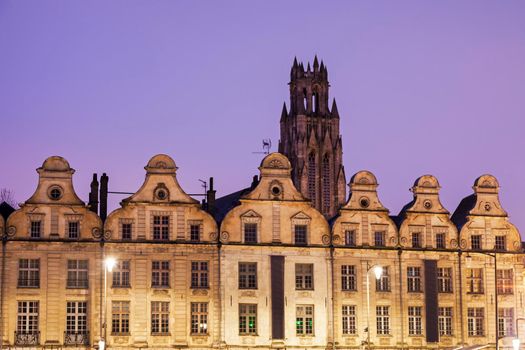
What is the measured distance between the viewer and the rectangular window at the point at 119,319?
7662cm

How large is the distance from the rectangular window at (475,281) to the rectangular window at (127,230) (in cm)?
2351

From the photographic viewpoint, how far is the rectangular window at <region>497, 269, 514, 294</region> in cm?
8456

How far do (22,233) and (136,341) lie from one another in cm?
978

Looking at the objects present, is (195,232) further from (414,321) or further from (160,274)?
(414,321)

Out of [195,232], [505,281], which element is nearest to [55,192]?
[195,232]

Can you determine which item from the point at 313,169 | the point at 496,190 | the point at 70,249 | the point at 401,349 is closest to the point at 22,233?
the point at 70,249

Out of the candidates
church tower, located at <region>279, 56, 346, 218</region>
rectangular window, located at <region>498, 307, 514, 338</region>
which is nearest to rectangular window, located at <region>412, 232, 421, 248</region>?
rectangular window, located at <region>498, 307, 514, 338</region>

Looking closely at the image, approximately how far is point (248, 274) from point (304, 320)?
4.79m

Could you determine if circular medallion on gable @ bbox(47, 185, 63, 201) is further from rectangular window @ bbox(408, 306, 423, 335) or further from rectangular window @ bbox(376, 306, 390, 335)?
rectangular window @ bbox(408, 306, 423, 335)

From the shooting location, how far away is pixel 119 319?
76.8 m

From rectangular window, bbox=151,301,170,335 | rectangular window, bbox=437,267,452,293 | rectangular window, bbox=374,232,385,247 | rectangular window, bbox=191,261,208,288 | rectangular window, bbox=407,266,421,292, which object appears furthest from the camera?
rectangular window, bbox=437,267,452,293

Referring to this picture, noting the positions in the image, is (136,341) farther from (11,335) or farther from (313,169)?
(313,169)

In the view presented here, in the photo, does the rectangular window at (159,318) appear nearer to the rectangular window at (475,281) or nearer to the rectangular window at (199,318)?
the rectangular window at (199,318)

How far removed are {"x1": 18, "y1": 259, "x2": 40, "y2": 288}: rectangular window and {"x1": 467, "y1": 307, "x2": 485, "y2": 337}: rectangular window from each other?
29.2 m
